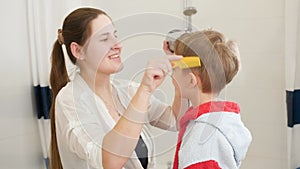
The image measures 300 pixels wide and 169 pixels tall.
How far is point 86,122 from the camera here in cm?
92

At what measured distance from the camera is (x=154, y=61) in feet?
2.38

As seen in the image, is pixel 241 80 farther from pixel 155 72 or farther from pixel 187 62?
pixel 155 72

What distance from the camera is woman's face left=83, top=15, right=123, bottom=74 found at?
34.6 inches

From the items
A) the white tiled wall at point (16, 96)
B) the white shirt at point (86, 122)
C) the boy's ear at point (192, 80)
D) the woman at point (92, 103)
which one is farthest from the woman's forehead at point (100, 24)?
the white tiled wall at point (16, 96)

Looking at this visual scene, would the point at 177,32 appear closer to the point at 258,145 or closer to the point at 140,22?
the point at 140,22

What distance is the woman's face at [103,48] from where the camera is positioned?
0.88 meters

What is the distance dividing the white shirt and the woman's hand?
0.67 feet

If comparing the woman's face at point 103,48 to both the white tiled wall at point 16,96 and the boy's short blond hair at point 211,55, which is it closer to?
the boy's short blond hair at point 211,55

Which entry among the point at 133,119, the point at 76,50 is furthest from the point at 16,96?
the point at 133,119

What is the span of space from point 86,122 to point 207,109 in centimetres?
30

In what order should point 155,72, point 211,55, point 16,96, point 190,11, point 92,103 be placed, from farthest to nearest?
point 190,11 < point 16,96 < point 92,103 < point 211,55 < point 155,72

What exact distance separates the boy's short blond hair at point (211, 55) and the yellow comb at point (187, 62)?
2 cm

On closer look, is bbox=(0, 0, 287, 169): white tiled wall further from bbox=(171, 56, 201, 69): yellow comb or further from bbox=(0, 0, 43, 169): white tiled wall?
bbox=(171, 56, 201, 69): yellow comb

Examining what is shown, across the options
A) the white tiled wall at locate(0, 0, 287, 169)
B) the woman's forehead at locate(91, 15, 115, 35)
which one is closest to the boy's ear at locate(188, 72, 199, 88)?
the woman's forehead at locate(91, 15, 115, 35)
